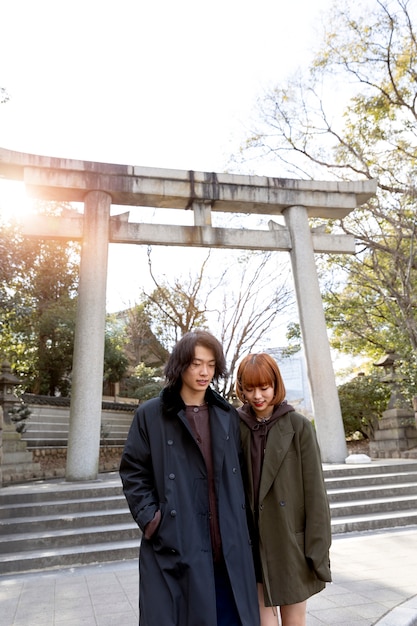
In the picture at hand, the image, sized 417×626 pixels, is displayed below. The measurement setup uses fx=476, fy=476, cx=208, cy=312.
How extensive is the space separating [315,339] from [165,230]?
3.44 meters

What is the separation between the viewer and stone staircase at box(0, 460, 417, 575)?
190 inches

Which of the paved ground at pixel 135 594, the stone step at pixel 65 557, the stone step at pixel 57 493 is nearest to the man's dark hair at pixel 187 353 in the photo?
the paved ground at pixel 135 594

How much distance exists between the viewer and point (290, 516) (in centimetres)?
196

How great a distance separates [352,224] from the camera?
13094 millimetres

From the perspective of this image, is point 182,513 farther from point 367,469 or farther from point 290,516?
point 367,469

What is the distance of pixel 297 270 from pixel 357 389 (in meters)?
6.80

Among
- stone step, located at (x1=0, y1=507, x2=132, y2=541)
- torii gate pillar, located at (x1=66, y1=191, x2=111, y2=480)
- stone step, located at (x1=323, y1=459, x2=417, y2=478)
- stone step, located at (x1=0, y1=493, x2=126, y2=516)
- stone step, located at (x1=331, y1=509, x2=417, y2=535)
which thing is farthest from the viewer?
torii gate pillar, located at (x1=66, y1=191, x2=111, y2=480)

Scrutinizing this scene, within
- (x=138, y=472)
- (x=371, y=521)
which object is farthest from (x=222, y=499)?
(x=371, y=521)

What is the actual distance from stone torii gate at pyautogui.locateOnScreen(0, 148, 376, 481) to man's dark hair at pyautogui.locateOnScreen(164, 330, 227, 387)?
5805 mm

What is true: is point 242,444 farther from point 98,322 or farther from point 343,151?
point 343,151

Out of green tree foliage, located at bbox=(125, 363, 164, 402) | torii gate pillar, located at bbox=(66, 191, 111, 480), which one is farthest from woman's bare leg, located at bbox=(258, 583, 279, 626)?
green tree foliage, located at bbox=(125, 363, 164, 402)

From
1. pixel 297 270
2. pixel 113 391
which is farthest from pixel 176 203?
pixel 113 391

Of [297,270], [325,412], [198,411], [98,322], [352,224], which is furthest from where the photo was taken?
[352,224]

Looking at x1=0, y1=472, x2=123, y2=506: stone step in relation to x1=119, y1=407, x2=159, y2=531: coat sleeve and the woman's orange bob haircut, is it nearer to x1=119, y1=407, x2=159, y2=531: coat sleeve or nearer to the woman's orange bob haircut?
x1=119, y1=407, x2=159, y2=531: coat sleeve
